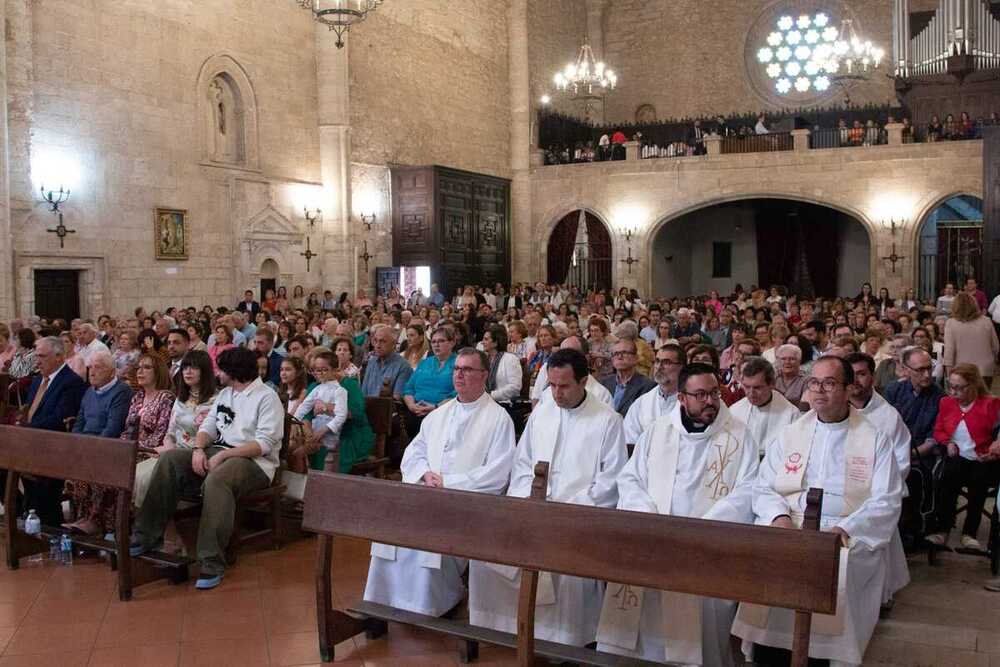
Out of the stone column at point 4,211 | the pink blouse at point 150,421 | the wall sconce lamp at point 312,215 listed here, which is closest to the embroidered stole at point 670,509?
the pink blouse at point 150,421

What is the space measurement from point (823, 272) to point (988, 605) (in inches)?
866

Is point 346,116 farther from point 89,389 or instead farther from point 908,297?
point 89,389

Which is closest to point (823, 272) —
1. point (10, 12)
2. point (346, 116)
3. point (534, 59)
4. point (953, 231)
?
point (953, 231)

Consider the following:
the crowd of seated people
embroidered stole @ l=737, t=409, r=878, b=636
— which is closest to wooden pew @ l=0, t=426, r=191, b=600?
the crowd of seated people

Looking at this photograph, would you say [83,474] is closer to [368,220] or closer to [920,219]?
[368,220]

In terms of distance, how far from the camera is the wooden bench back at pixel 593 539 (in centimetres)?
304

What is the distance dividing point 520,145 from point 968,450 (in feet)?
66.7

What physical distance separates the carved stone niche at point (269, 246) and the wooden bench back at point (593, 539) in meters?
14.1

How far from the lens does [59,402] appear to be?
6266mm

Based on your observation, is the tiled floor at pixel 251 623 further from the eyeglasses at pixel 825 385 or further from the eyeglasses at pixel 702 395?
the eyeglasses at pixel 702 395

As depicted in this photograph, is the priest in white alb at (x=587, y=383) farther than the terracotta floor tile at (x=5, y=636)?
Yes

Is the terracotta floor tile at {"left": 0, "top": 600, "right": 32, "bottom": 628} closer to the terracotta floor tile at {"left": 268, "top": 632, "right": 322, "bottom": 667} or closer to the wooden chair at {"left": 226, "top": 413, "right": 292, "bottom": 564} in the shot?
the wooden chair at {"left": 226, "top": 413, "right": 292, "bottom": 564}

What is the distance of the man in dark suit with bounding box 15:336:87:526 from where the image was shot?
5957 mm

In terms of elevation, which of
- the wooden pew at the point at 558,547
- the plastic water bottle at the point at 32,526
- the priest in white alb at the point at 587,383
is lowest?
the plastic water bottle at the point at 32,526
